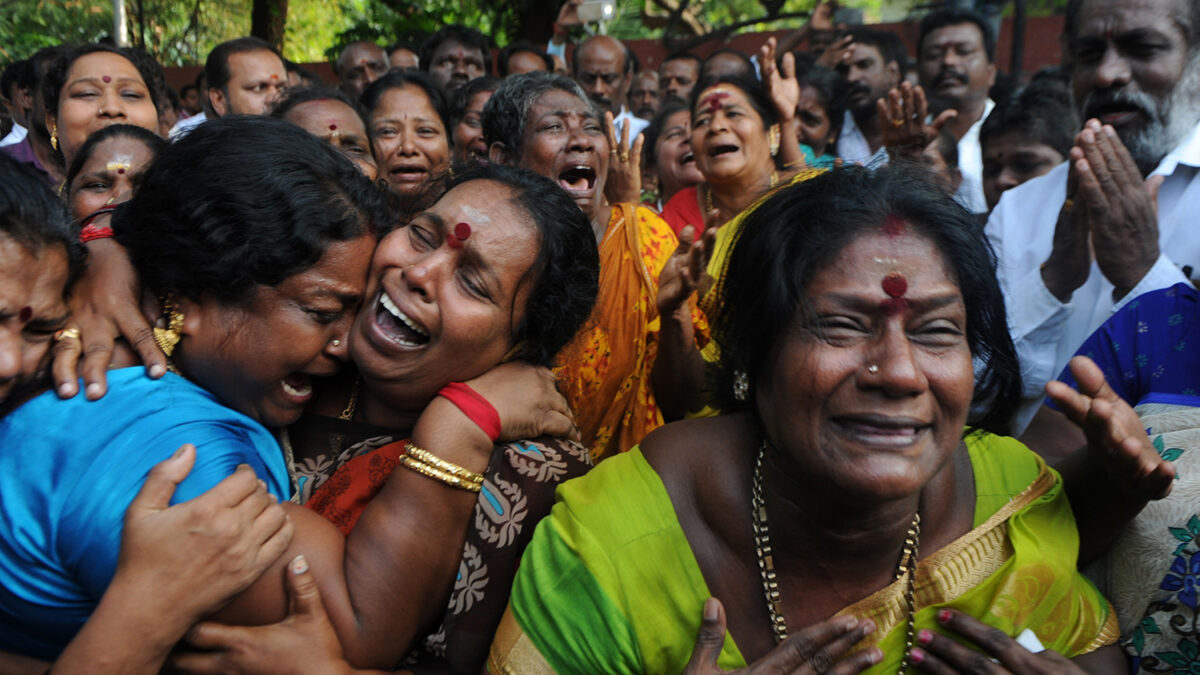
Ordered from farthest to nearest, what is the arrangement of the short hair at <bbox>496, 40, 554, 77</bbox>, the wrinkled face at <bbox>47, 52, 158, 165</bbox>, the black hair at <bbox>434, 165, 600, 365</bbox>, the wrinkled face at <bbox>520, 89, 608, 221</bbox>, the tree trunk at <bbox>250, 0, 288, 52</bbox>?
the tree trunk at <bbox>250, 0, 288, 52</bbox>, the short hair at <bbox>496, 40, 554, 77</bbox>, the wrinkled face at <bbox>47, 52, 158, 165</bbox>, the wrinkled face at <bbox>520, 89, 608, 221</bbox>, the black hair at <bbox>434, 165, 600, 365</bbox>

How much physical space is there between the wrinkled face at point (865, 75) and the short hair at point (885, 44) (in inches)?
2.5

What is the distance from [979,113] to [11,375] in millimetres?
5958

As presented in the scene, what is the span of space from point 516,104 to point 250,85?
2460 millimetres

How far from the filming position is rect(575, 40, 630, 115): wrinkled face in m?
7.41

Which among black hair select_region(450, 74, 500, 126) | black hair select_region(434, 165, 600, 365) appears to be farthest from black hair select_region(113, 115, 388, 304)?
black hair select_region(450, 74, 500, 126)

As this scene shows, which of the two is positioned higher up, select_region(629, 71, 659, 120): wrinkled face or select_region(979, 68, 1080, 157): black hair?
select_region(979, 68, 1080, 157): black hair

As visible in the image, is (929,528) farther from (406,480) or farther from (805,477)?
(406,480)

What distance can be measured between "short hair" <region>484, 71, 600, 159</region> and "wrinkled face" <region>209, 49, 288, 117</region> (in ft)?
6.94

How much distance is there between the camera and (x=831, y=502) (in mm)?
1794

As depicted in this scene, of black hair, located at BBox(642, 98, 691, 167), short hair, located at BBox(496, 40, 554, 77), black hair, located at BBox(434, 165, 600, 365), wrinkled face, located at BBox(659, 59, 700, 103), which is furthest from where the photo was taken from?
wrinkled face, located at BBox(659, 59, 700, 103)

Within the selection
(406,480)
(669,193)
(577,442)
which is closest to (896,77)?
(669,193)

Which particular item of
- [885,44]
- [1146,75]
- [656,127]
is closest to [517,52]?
[656,127]

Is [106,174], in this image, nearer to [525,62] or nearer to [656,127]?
[656,127]

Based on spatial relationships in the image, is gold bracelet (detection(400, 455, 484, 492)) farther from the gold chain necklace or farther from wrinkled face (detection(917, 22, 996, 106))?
wrinkled face (detection(917, 22, 996, 106))
